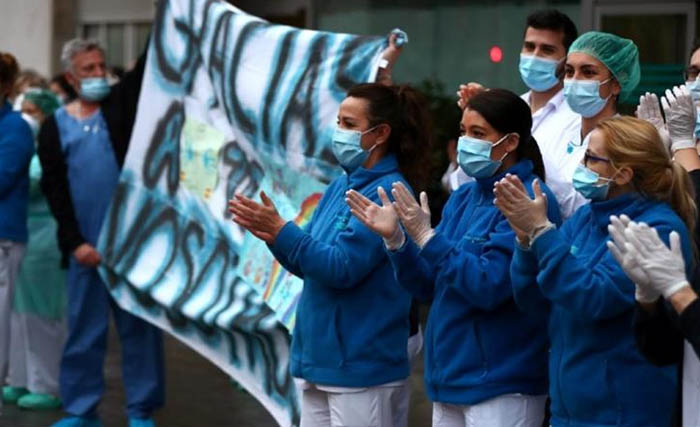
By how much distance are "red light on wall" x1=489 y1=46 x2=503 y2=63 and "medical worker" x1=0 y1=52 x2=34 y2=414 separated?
5.52 m

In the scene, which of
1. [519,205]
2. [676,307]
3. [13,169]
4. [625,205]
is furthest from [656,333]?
[13,169]

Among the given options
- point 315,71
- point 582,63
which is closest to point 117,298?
point 315,71

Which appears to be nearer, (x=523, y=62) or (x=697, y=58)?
(x=697, y=58)

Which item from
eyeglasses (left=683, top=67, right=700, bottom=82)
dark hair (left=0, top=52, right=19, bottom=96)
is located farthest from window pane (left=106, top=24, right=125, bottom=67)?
eyeglasses (left=683, top=67, right=700, bottom=82)

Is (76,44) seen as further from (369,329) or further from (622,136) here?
(622,136)

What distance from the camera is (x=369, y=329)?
219 inches

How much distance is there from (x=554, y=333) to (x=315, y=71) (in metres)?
2.69

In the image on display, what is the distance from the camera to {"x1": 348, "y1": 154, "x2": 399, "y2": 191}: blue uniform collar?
566 centimetres

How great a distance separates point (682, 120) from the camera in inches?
202

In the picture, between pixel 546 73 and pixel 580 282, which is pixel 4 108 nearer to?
pixel 546 73

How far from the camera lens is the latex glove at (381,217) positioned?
5.05 m

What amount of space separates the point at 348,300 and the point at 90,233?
3049 millimetres

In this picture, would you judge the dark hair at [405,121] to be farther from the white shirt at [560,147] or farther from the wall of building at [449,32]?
the wall of building at [449,32]

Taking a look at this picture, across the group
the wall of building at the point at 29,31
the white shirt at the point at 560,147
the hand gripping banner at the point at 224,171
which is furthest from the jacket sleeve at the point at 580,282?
the wall of building at the point at 29,31
